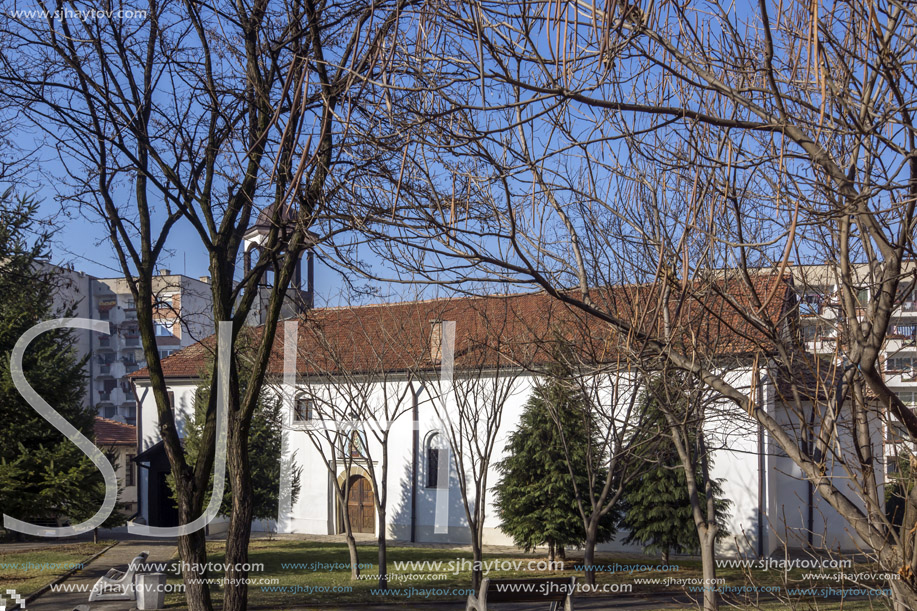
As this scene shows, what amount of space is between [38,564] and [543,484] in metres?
12.4

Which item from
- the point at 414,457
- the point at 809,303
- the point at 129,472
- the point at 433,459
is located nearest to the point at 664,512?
the point at 433,459

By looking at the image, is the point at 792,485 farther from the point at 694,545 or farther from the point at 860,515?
the point at 860,515

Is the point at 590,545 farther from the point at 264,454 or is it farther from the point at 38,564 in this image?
the point at 264,454

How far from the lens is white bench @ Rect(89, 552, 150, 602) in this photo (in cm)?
1359

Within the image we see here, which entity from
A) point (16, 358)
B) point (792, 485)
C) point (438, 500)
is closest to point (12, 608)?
point (16, 358)

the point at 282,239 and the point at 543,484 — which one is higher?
the point at 282,239

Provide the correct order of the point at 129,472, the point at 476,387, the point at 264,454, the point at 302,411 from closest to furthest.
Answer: the point at 476,387, the point at 302,411, the point at 264,454, the point at 129,472

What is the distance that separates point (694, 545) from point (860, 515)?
19.1 meters

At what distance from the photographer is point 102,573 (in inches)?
682

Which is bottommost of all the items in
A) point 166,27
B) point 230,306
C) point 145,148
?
point 230,306

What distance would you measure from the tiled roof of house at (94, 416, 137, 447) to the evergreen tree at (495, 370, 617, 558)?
63.5 feet

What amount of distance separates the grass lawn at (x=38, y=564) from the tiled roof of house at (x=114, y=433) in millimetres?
11010

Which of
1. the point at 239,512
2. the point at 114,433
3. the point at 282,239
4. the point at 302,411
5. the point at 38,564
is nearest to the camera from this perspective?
the point at 282,239

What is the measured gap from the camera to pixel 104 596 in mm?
13625
